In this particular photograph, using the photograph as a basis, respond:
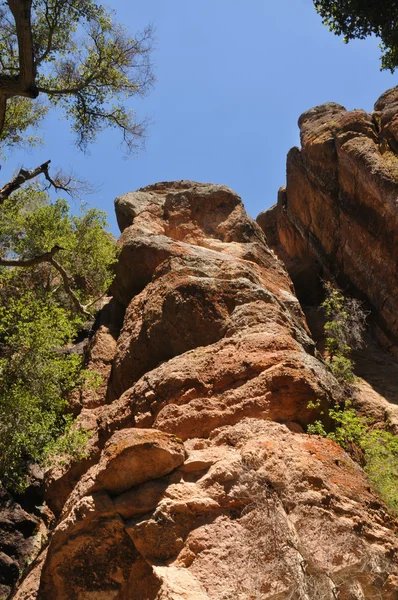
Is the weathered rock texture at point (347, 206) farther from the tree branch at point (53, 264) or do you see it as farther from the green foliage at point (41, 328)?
the tree branch at point (53, 264)

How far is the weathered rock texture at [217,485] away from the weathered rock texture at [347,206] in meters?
9.49

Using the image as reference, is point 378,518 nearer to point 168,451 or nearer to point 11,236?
point 168,451

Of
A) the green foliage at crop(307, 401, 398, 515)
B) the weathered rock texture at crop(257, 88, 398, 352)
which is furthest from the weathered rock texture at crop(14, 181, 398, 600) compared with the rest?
the weathered rock texture at crop(257, 88, 398, 352)

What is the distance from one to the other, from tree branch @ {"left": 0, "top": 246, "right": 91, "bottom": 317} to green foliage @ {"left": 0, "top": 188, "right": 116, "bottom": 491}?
21.5 inches

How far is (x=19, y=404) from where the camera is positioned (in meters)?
11.8

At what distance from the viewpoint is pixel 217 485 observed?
8.39 meters

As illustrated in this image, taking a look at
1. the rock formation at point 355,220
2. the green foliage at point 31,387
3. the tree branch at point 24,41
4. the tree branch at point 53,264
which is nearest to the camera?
the tree branch at point 24,41

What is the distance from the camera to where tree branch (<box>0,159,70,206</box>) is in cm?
1419

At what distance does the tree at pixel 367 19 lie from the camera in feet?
44.8

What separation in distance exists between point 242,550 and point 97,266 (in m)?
11.8

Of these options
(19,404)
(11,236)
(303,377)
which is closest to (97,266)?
(11,236)

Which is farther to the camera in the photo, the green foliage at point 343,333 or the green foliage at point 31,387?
the green foliage at point 343,333

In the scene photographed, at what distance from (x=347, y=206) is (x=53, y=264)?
13.1 m

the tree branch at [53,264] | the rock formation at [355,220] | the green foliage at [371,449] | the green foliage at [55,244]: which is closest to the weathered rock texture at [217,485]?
the green foliage at [371,449]
